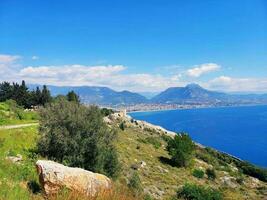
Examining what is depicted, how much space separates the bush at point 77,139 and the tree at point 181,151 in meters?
24.0

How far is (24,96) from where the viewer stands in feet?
206

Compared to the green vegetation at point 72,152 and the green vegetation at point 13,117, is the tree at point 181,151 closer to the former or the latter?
the green vegetation at point 72,152

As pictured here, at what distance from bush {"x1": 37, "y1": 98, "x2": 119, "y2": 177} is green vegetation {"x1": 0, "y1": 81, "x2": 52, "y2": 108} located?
41458 millimetres

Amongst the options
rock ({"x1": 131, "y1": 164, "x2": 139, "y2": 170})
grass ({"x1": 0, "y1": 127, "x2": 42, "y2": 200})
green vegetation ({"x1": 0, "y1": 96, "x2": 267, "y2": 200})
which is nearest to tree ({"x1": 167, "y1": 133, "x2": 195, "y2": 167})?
green vegetation ({"x1": 0, "y1": 96, "x2": 267, "y2": 200})

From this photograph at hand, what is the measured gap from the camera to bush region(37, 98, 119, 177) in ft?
68.8

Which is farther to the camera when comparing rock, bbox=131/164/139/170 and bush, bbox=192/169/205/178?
bush, bbox=192/169/205/178

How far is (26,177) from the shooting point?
1239 centimetres

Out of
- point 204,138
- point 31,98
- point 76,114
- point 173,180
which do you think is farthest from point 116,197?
point 204,138

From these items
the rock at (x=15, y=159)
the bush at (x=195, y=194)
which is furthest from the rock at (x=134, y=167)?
the rock at (x=15, y=159)

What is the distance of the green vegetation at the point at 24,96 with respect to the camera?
205ft

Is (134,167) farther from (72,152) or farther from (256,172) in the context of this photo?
(256,172)

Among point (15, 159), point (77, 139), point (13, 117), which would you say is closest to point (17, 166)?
point (15, 159)

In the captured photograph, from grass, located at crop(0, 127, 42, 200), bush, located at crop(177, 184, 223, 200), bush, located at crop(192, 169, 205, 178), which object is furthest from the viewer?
bush, located at crop(192, 169, 205, 178)

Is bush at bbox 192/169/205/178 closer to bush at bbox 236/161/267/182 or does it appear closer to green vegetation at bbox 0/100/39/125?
bush at bbox 236/161/267/182
